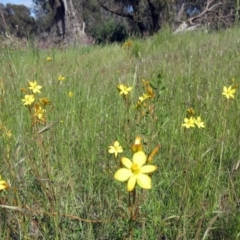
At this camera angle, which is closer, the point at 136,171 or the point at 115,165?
the point at 136,171

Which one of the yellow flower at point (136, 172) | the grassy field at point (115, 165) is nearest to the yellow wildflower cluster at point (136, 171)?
the yellow flower at point (136, 172)

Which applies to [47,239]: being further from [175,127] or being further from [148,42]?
[148,42]

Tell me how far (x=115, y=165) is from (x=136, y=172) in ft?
2.00

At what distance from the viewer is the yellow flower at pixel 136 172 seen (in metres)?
0.54

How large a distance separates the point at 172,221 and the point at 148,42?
3630 mm

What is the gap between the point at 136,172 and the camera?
1.84ft

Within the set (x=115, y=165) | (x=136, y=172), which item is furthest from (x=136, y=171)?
(x=115, y=165)

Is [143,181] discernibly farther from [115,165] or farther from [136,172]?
[115,165]

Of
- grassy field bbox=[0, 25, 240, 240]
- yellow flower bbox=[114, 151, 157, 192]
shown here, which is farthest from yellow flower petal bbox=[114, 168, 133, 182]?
grassy field bbox=[0, 25, 240, 240]

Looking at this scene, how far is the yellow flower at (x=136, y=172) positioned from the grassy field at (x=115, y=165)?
10 centimetres

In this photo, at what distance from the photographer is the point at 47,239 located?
0.89 m

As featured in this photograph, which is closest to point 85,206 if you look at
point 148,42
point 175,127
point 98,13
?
point 175,127

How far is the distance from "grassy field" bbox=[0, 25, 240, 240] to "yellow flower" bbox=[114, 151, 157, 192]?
0.10 m

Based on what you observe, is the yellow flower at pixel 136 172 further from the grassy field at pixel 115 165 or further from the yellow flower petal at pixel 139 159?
the grassy field at pixel 115 165
